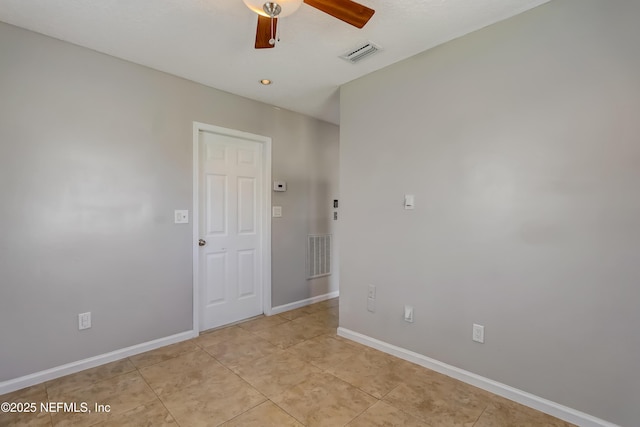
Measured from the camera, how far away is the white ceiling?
180 cm

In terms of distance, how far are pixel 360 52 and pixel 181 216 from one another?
2.08m

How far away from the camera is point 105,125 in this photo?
2.35 meters

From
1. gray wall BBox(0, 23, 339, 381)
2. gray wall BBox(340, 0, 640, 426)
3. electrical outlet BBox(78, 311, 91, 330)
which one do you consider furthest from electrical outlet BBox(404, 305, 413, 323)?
electrical outlet BBox(78, 311, 91, 330)

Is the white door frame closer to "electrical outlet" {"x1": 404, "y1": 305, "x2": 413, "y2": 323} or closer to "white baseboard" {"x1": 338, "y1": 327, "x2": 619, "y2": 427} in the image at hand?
"white baseboard" {"x1": 338, "y1": 327, "x2": 619, "y2": 427}

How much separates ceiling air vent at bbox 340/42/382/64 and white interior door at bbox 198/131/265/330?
4.73 ft

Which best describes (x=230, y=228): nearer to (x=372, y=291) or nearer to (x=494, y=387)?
(x=372, y=291)

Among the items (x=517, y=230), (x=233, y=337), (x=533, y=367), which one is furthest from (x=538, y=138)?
(x=233, y=337)

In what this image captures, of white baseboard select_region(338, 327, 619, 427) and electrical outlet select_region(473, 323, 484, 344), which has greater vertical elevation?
electrical outlet select_region(473, 323, 484, 344)

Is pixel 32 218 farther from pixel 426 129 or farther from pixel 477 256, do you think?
pixel 477 256

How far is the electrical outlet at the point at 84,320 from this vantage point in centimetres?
226

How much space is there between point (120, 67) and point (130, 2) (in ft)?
2.72

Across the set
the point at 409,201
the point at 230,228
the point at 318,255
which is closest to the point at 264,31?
the point at 409,201

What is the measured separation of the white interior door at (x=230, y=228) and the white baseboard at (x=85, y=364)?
343mm

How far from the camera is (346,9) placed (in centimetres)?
148
